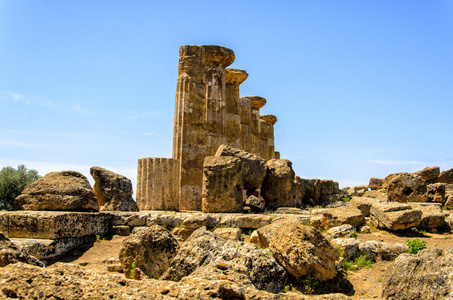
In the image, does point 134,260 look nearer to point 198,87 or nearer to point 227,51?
point 198,87

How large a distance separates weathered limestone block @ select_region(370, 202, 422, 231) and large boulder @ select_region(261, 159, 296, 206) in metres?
2.23

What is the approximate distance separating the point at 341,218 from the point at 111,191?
5.42 meters

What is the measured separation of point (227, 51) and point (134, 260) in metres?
10.8

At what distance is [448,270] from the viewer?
429 cm

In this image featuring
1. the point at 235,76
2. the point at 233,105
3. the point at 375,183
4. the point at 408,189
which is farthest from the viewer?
the point at 375,183

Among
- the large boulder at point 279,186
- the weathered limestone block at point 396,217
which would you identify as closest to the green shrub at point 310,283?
the weathered limestone block at point 396,217

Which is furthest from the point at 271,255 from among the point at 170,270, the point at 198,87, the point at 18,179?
the point at 18,179

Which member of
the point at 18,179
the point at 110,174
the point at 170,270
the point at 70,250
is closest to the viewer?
the point at 170,270

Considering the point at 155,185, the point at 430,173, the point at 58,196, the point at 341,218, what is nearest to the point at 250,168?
the point at 341,218

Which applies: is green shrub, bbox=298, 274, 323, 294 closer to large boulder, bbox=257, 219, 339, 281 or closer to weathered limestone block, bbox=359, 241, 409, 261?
large boulder, bbox=257, 219, 339, 281

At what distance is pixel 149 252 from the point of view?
19.9 feet

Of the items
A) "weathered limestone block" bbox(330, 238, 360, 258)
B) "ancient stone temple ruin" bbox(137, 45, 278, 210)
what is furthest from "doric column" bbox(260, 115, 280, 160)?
"weathered limestone block" bbox(330, 238, 360, 258)

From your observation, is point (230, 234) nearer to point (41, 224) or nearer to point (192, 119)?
point (41, 224)

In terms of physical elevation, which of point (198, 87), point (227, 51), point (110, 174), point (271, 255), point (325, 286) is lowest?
point (325, 286)
